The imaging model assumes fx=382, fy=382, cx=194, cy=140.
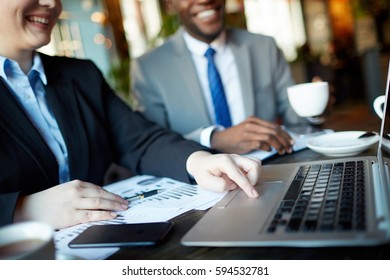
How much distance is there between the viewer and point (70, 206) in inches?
28.7

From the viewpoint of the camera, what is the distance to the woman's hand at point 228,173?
73 centimetres

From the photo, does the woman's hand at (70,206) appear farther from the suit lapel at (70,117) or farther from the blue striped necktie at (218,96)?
the blue striped necktie at (218,96)

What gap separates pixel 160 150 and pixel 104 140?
0.71ft

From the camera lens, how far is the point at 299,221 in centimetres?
53

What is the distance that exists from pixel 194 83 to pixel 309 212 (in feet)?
3.67

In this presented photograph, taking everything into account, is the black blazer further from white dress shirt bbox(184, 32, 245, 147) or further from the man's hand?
white dress shirt bbox(184, 32, 245, 147)

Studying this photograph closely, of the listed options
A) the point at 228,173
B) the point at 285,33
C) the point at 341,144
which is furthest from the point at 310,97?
the point at 285,33

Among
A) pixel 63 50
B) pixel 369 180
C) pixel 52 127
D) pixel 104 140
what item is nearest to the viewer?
pixel 369 180

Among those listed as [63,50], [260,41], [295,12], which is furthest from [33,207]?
[295,12]

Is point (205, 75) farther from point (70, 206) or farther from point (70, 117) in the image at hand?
point (70, 206)

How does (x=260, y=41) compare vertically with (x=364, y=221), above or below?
above
